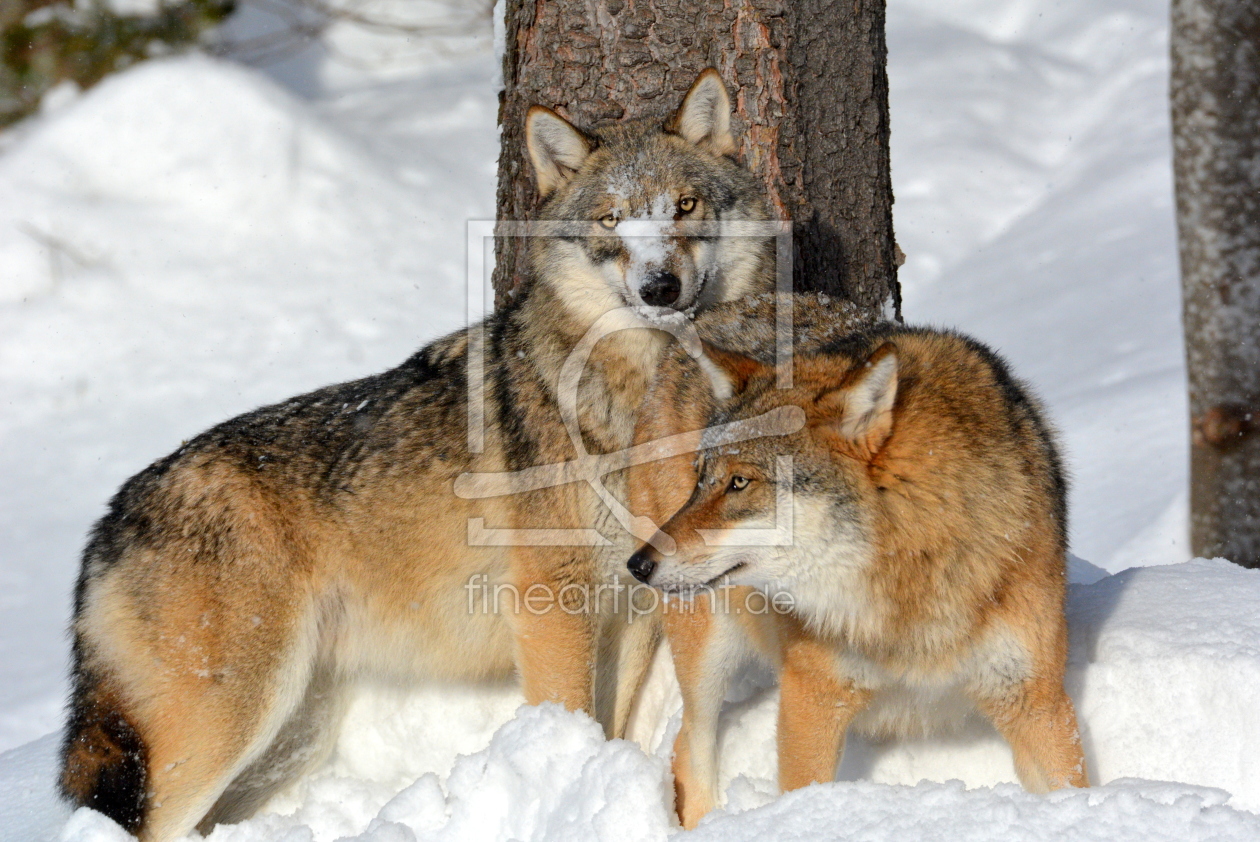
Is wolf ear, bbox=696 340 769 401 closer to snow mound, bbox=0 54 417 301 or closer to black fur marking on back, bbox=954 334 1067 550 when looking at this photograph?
black fur marking on back, bbox=954 334 1067 550

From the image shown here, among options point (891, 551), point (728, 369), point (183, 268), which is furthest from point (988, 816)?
point (183, 268)

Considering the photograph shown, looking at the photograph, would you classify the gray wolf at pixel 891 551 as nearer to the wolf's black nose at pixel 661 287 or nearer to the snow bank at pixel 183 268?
the wolf's black nose at pixel 661 287

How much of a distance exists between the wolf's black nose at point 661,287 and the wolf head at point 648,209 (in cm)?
2

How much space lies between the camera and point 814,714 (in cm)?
309

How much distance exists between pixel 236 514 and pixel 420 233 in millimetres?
8470

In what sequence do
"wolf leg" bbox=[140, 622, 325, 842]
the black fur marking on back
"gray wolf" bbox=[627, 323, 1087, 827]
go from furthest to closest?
"wolf leg" bbox=[140, 622, 325, 842]
the black fur marking on back
"gray wolf" bbox=[627, 323, 1087, 827]

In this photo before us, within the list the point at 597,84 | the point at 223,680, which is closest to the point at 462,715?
the point at 223,680

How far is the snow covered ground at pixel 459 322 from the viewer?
3.11 m

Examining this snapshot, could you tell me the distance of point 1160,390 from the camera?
784 cm

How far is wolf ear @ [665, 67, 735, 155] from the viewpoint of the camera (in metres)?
3.90

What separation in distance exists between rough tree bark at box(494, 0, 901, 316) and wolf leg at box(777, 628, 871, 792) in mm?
1812

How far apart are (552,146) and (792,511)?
1779mm

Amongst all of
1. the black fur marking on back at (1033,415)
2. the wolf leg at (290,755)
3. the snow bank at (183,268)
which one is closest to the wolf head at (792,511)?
the black fur marking on back at (1033,415)

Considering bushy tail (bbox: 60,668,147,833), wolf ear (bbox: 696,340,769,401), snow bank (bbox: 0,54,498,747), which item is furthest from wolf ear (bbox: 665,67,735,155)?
snow bank (bbox: 0,54,498,747)
